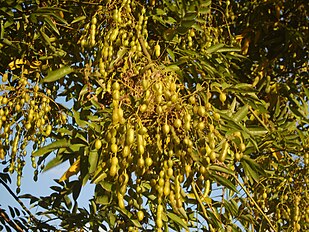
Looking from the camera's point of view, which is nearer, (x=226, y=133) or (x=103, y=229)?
(x=226, y=133)

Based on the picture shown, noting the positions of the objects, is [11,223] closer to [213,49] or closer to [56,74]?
[56,74]

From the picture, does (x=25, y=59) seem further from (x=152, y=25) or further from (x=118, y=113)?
(x=118, y=113)

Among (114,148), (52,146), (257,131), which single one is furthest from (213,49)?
(114,148)

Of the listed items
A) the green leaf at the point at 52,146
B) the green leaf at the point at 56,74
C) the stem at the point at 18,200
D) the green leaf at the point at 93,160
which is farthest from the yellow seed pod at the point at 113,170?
the stem at the point at 18,200

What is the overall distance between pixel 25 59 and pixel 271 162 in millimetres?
936

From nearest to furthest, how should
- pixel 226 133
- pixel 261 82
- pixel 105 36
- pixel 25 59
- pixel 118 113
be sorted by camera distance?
pixel 118 113
pixel 226 133
pixel 105 36
pixel 25 59
pixel 261 82

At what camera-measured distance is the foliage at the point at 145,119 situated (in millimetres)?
1162

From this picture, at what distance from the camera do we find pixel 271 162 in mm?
1984

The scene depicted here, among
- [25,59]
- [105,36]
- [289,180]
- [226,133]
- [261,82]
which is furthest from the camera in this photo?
[261,82]

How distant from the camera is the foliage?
3.81ft

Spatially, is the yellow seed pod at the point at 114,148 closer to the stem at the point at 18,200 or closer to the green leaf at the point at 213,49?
the green leaf at the point at 213,49

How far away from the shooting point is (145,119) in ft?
3.90

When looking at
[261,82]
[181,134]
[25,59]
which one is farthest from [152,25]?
[181,134]

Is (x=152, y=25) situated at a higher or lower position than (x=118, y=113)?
higher
